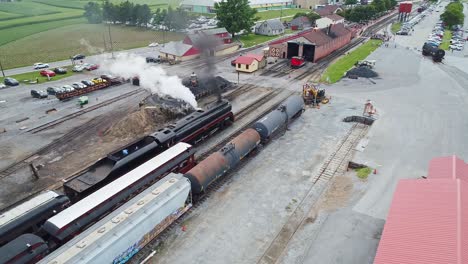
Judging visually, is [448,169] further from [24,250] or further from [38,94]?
[38,94]

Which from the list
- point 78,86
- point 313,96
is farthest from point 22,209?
point 313,96

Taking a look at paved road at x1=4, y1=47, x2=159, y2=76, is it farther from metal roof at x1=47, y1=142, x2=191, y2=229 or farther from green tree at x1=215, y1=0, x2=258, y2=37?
metal roof at x1=47, y1=142, x2=191, y2=229

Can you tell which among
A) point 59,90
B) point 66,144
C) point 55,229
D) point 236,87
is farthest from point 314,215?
point 59,90

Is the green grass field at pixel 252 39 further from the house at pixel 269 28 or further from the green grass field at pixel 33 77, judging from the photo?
the green grass field at pixel 33 77

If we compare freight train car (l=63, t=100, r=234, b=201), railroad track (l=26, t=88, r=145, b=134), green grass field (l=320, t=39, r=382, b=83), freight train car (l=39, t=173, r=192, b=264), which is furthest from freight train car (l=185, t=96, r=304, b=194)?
railroad track (l=26, t=88, r=145, b=134)

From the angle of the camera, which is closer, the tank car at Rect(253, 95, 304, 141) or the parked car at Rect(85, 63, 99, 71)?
the tank car at Rect(253, 95, 304, 141)

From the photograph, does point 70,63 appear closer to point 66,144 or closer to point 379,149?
point 66,144
